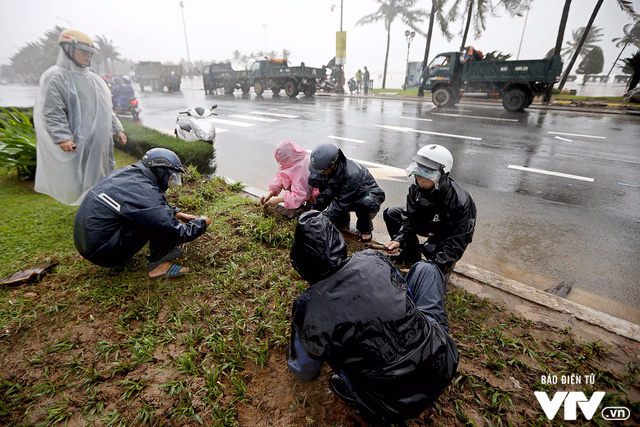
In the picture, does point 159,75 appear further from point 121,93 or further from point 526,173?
point 526,173

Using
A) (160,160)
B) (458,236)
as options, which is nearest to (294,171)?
(160,160)

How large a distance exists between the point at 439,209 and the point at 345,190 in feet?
3.43

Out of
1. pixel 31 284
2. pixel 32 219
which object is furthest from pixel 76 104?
pixel 31 284

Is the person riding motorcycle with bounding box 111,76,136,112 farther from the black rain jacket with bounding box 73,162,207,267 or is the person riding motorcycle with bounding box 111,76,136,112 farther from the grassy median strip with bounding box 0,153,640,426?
the black rain jacket with bounding box 73,162,207,267

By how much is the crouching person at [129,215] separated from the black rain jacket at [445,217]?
2041 mm

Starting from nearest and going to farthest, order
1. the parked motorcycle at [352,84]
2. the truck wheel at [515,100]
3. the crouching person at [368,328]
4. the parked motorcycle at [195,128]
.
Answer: the crouching person at [368,328] < the parked motorcycle at [195,128] < the truck wheel at [515,100] < the parked motorcycle at [352,84]

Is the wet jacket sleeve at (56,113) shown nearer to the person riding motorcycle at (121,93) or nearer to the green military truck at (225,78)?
the person riding motorcycle at (121,93)

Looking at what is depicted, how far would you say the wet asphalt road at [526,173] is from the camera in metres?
3.22

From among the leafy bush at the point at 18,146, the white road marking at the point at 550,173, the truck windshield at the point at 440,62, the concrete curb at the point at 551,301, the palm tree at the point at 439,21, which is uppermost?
the palm tree at the point at 439,21

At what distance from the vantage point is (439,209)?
2686 millimetres

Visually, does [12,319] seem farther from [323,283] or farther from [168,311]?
[323,283]

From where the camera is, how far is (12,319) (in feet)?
7.41

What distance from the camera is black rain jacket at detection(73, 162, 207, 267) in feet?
→ 7.65

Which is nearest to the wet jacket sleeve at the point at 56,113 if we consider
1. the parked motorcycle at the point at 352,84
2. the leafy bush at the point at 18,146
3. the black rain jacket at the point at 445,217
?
the leafy bush at the point at 18,146
